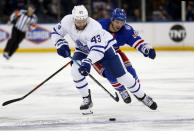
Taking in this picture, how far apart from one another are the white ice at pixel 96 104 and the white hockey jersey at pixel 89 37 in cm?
58

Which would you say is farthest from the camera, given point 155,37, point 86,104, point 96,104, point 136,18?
→ point 136,18

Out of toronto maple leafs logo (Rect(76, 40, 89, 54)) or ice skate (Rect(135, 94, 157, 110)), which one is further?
ice skate (Rect(135, 94, 157, 110))

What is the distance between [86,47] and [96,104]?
879 millimetres

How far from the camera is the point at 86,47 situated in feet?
16.2

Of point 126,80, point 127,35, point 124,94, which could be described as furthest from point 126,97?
point 127,35

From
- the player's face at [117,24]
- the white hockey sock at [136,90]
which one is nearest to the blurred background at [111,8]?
the player's face at [117,24]

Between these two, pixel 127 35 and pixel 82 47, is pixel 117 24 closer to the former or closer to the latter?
pixel 127 35

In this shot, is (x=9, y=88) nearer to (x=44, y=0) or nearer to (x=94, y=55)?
(x=94, y=55)

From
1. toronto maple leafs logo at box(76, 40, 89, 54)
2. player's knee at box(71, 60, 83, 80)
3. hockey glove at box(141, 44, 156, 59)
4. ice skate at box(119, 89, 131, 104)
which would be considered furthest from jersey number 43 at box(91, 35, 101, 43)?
ice skate at box(119, 89, 131, 104)

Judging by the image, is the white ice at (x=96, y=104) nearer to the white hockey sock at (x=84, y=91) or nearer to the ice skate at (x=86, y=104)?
the ice skate at (x=86, y=104)

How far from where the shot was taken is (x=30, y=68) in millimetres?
9312

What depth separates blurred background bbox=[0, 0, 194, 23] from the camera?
12625 mm

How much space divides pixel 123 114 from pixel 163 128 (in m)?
0.77

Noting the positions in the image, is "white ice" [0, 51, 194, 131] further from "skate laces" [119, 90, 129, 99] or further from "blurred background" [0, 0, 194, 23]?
"blurred background" [0, 0, 194, 23]
